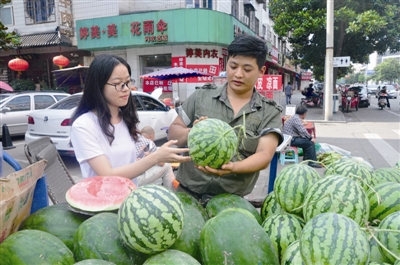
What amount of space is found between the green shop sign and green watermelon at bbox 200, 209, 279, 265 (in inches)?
609

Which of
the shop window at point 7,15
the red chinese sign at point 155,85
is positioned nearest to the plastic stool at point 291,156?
the red chinese sign at point 155,85

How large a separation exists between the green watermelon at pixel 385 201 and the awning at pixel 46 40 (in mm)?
19141

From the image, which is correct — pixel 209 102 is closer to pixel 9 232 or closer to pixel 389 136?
pixel 9 232

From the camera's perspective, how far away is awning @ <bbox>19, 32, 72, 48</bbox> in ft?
58.5

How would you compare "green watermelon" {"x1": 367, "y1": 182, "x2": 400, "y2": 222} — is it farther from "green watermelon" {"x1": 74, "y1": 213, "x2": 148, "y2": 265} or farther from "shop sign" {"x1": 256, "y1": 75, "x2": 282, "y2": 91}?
"shop sign" {"x1": 256, "y1": 75, "x2": 282, "y2": 91}

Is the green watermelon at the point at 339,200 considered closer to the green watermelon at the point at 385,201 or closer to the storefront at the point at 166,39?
the green watermelon at the point at 385,201

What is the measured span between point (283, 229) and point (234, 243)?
0.35m

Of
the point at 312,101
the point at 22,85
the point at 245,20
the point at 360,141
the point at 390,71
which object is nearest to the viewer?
the point at 360,141

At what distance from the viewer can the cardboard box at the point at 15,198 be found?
1.28 m

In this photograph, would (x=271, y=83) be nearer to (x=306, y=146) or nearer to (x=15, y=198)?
(x=306, y=146)

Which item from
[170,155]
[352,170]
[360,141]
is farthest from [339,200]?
[360,141]

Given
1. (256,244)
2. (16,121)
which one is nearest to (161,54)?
(16,121)

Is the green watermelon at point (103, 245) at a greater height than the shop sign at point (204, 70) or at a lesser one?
lesser

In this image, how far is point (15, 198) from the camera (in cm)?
136
